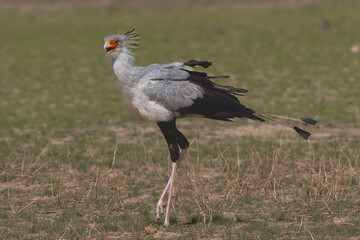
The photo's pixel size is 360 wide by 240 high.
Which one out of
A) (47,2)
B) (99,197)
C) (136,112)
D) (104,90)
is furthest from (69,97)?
(47,2)

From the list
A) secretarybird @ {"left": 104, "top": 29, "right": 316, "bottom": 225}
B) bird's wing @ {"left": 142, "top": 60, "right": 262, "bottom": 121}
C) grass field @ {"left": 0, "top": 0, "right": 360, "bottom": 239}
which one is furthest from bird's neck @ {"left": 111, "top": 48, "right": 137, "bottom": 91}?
grass field @ {"left": 0, "top": 0, "right": 360, "bottom": 239}

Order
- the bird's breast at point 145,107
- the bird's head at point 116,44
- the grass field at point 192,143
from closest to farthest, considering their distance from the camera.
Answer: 1. the bird's breast at point 145,107
2. the bird's head at point 116,44
3. the grass field at point 192,143

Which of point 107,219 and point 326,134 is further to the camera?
point 326,134

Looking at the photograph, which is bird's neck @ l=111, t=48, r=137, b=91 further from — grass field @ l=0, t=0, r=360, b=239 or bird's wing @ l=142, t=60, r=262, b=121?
grass field @ l=0, t=0, r=360, b=239

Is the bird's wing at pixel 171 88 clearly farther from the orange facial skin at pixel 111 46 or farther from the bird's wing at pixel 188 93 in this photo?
the orange facial skin at pixel 111 46

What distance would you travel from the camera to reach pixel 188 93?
25.7 ft

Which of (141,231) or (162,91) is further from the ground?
(162,91)

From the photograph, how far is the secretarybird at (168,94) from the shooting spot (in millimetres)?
7684

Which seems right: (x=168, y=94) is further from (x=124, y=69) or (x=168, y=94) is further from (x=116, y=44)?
(x=116, y=44)

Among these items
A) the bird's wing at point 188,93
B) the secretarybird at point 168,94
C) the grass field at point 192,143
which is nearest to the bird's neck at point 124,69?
the secretarybird at point 168,94

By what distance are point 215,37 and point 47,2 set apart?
14.7 metres

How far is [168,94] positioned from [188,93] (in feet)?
0.81

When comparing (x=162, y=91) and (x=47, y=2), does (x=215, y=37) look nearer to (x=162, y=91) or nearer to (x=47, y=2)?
(x=47, y=2)

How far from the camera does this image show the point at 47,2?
40156 millimetres
